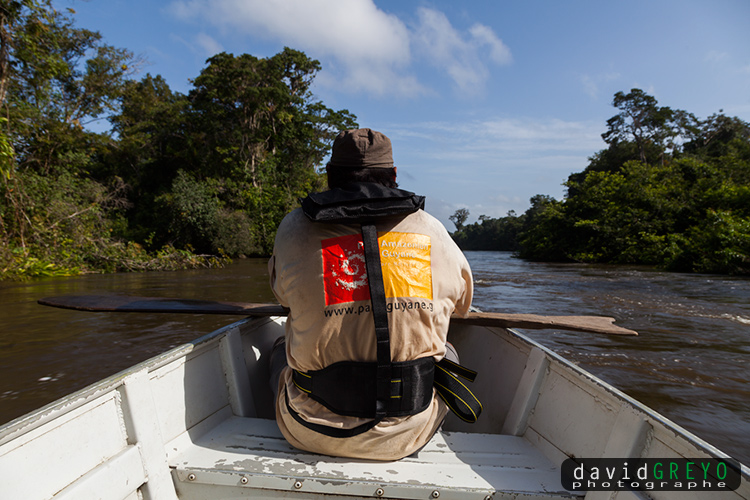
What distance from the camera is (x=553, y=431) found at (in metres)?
1.80

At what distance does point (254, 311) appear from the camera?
259 cm

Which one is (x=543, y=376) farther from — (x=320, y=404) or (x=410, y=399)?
(x=320, y=404)

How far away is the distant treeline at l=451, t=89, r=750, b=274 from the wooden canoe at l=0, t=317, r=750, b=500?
51.2ft

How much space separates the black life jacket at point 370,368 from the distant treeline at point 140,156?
29.9ft

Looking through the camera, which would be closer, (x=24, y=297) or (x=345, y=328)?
(x=345, y=328)

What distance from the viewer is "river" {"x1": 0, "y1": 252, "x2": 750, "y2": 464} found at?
12.3ft

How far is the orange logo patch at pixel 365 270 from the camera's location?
55.7 inches

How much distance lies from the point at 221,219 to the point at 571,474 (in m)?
21.7

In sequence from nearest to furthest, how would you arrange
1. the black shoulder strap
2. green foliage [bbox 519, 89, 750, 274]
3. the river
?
1. the black shoulder strap
2. the river
3. green foliage [bbox 519, 89, 750, 274]

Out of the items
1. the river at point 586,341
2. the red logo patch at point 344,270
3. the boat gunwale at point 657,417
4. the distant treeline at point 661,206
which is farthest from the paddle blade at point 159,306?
the distant treeline at point 661,206

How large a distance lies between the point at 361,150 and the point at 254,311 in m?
1.48

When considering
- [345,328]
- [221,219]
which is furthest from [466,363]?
[221,219]

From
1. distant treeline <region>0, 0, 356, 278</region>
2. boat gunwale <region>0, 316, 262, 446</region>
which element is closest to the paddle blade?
boat gunwale <region>0, 316, 262, 446</region>

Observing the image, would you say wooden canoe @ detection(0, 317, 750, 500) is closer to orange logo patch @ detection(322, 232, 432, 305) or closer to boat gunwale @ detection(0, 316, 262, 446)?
boat gunwale @ detection(0, 316, 262, 446)
